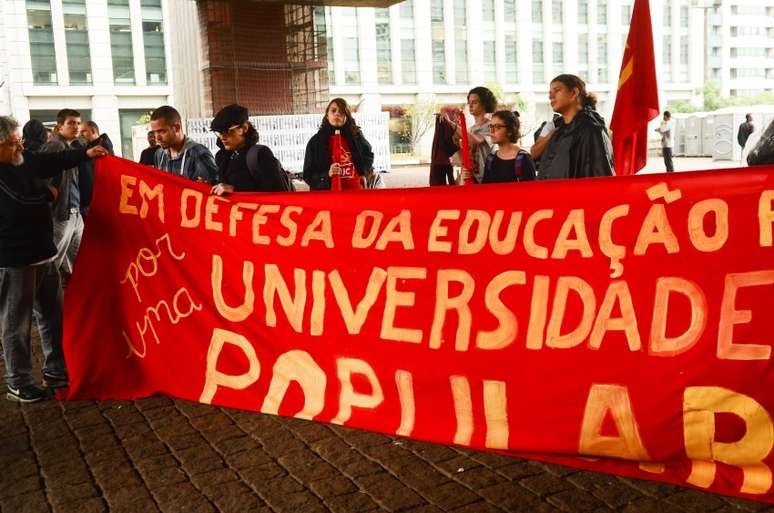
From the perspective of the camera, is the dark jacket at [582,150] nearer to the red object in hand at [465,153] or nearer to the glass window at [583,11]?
→ the red object in hand at [465,153]

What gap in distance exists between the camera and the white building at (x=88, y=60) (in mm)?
46094

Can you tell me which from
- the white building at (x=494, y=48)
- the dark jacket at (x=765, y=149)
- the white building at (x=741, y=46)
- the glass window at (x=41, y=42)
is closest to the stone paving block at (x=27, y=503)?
the dark jacket at (x=765, y=149)

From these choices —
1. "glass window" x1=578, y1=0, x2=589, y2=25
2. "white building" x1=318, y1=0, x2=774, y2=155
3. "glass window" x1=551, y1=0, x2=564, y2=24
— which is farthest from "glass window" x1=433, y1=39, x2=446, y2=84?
"glass window" x1=578, y1=0, x2=589, y2=25

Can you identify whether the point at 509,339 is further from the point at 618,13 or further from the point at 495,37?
the point at 618,13

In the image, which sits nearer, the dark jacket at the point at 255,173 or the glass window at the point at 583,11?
the dark jacket at the point at 255,173

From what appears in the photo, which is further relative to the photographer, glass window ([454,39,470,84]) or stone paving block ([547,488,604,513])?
glass window ([454,39,470,84])

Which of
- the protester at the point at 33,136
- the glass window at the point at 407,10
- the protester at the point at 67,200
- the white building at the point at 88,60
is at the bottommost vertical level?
the protester at the point at 67,200

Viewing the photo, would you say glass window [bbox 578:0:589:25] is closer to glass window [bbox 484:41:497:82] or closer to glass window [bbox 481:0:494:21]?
glass window [bbox 481:0:494:21]

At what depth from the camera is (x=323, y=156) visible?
7.79 metres

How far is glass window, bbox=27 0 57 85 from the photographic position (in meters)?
46.6

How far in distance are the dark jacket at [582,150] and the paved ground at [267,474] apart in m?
2.14

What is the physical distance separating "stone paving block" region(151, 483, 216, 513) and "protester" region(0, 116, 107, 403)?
6.20 feet

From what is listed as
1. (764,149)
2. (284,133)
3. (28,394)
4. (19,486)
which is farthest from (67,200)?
(284,133)

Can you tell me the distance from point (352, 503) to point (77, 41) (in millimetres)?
49472
